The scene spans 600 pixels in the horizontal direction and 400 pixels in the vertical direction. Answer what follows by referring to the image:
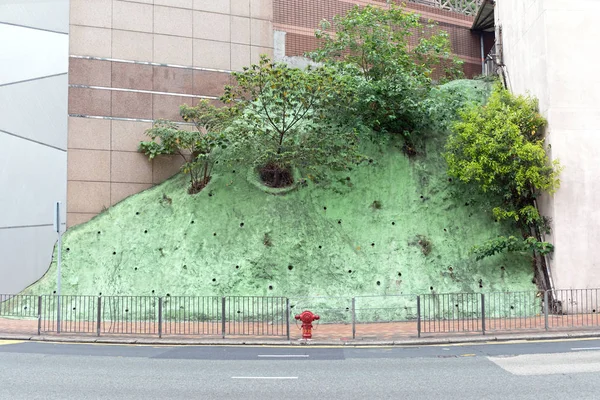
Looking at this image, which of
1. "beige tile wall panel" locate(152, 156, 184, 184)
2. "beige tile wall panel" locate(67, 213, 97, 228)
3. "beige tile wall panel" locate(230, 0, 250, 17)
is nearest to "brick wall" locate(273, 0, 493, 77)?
"beige tile wall panel" locate(230, 0, 250, 17)

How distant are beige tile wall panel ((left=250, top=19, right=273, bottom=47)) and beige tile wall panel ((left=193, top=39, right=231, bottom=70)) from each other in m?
1.24

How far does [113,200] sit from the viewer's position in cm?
2283

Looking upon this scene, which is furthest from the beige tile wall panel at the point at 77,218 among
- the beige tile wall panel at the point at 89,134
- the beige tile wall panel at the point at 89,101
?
the beige tile wall panel at the point at 89,101

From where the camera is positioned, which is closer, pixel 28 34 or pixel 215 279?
pixel 215 279

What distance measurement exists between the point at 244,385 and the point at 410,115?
15.9 meters

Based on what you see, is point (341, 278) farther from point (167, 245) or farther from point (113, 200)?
point (113, 200)

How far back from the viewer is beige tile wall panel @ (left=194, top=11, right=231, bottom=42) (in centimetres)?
2473

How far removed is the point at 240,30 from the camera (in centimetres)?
2541

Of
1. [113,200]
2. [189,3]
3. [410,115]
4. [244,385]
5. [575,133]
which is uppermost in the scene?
[189,3]

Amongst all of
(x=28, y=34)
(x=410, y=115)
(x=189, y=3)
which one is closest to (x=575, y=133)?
(x=410, y=115)

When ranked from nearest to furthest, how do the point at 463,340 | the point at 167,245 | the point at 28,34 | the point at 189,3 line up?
the point at 463,340
the point at 167,245
the point at 28,34
the point at 189,3

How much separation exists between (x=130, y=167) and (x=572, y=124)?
15621 millimetres

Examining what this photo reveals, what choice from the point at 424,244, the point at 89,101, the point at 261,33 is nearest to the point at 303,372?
the point at 424,244

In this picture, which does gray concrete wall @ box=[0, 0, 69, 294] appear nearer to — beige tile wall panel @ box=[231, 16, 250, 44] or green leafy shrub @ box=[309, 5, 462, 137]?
beige tile wall panel @ box=[231, 16, 250, 44]
